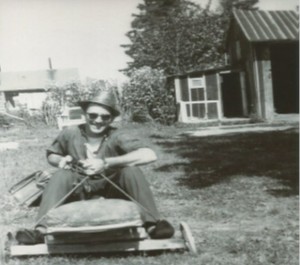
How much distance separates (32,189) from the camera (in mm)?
2986

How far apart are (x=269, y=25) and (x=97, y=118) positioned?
34.0ft

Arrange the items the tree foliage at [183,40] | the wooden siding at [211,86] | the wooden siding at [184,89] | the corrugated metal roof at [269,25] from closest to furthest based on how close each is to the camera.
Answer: the corrugated metal roof at [269,25]
the wooden siding at [211,86]
the wooden siding at [184,89]
the tree foliage at [183,40]

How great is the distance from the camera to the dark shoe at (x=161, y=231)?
8.91 ft

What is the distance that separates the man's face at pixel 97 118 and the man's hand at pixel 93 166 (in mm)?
234

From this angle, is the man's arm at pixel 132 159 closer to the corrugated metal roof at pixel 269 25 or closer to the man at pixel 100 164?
the man at pixel 100 164

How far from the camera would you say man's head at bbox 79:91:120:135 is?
289cm

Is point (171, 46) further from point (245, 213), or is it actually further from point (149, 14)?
point (245, 213)

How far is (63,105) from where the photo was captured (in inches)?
519

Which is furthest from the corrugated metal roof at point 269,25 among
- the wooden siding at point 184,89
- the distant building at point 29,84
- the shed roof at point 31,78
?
the shed roof at point 31,78

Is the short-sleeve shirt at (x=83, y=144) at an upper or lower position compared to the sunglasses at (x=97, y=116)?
lower

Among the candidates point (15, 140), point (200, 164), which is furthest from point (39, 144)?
point (200, 164)

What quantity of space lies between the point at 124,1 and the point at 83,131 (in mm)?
974

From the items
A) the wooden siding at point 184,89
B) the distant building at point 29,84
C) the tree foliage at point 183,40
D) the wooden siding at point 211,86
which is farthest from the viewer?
the distant building at point 29,84

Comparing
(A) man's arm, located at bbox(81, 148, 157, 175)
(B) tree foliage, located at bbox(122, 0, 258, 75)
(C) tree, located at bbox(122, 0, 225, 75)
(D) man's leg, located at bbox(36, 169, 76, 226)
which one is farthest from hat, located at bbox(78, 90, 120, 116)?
(B) tree foliage, located at bbox(122, 0, 258, 75)
